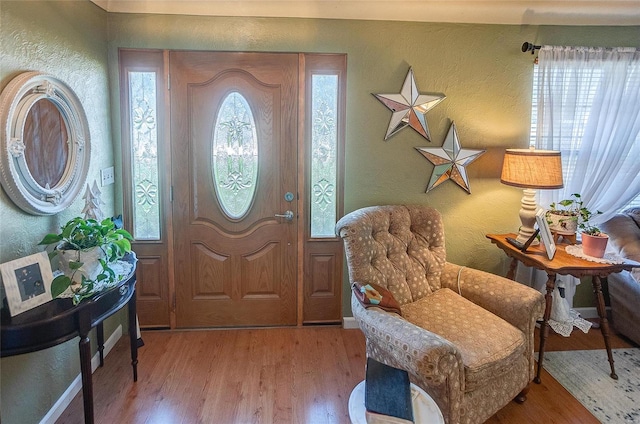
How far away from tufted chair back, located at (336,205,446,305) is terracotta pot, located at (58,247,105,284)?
1242 mm

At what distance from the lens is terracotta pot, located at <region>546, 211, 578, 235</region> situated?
2.83 m

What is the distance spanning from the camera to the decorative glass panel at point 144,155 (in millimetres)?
2910

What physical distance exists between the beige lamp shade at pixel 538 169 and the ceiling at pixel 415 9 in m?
1.00

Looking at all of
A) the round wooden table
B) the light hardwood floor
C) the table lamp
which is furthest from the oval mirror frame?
the table lamp

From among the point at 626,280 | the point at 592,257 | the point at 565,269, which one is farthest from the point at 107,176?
the point at 626,280

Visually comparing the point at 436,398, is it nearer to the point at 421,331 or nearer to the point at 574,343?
the point at 421,331

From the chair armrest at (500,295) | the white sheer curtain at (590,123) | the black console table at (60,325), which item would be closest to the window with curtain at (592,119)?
the white sheer curtain at (590,123)

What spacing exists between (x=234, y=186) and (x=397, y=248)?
48.3 inches

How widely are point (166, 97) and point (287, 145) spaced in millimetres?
875

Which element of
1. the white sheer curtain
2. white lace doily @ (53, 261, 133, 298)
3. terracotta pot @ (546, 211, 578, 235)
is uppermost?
the white sheer curtain

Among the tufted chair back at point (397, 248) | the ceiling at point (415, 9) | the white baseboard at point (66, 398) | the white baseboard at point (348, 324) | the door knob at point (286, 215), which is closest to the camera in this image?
the white baseboard at point (66, 398)

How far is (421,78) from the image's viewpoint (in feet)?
9.82

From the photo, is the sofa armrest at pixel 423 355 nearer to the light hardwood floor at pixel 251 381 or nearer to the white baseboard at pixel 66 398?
the light hardwood floor at pixel 251 381

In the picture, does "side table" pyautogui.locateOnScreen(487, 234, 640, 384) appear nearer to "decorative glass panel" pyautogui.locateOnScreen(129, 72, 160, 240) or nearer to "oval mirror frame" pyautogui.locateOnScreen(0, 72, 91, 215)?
"decorative glass panel" pyautogui.locateOnScreen(129, 72, 160, 240)
